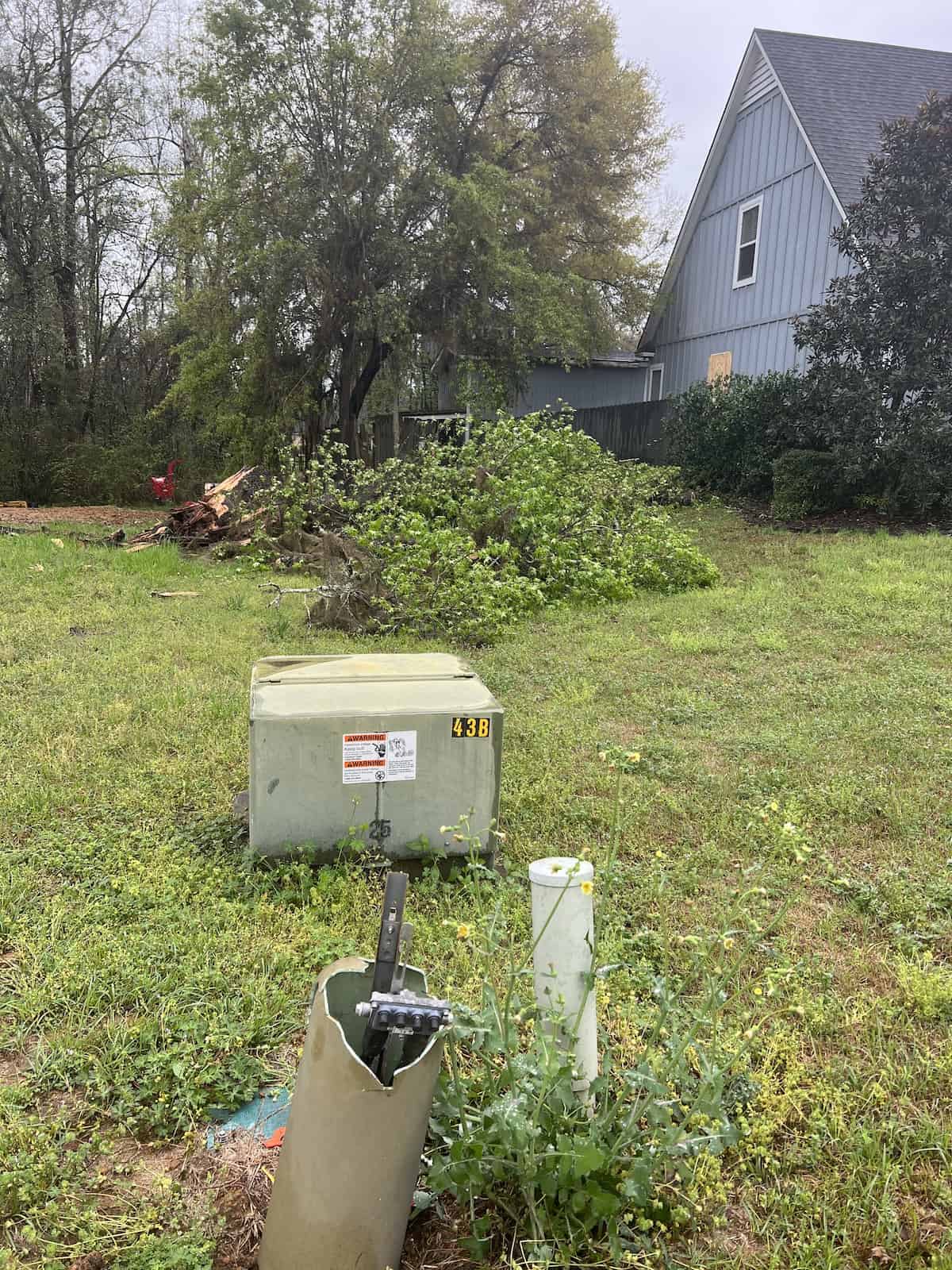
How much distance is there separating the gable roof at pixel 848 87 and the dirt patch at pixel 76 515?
40.0ft

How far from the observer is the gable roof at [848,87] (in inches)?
530

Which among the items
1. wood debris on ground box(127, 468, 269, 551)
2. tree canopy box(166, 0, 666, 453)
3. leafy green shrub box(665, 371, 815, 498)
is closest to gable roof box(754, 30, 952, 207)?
leafy green shrub box(665, 371, 815, 498)

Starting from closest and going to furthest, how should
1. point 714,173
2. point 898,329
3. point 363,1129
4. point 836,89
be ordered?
point 363,1129 → point 898,329 → point 836,89 → point 714,173

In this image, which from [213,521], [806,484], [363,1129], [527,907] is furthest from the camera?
[213,521]

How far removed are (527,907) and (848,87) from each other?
16615 mm

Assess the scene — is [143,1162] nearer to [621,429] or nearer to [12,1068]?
[12,1068]

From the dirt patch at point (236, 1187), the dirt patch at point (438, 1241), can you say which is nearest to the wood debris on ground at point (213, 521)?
the dirt patch at point (236, 1187)

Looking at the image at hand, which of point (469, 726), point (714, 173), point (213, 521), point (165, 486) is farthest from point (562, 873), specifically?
point (714, 173)

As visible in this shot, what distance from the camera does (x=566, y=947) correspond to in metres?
1.79

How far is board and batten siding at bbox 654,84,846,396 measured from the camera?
13.9 metres

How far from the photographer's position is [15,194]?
1747 cm

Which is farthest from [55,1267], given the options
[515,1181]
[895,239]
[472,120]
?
[472,120]

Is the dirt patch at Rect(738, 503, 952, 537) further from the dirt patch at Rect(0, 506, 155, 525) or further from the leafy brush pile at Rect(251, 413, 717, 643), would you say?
the dirt patch at Rect(0, 506, 155, 525)

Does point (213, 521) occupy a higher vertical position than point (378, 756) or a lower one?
higher
